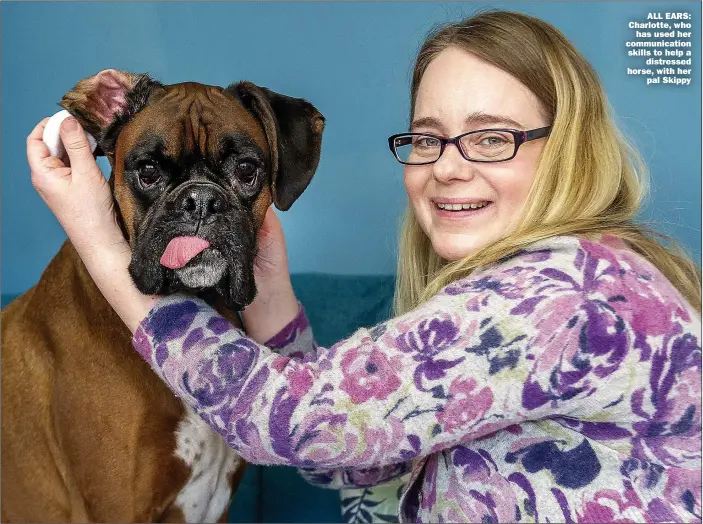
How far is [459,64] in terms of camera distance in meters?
1.80

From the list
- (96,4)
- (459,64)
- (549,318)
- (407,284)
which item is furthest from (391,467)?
(96,4)

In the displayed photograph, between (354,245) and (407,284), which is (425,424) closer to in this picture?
(407,284)

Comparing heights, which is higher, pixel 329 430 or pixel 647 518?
pixel 329 430

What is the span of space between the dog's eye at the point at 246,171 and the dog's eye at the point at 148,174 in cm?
19

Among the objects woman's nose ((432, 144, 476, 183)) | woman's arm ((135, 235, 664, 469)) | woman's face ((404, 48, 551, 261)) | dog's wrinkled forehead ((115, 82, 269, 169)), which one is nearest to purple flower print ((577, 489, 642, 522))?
woman's arm ((135, 235, 664, 469))

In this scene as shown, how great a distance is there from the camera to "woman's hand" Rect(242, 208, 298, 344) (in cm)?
219

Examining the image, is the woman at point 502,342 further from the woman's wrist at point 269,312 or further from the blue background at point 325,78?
the blue background at point 325,78

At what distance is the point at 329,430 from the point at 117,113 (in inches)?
37.7

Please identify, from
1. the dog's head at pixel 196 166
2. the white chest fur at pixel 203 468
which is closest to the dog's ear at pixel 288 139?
the dog's head at pixel 196 166

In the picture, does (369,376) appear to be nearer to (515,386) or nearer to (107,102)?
(515,386)

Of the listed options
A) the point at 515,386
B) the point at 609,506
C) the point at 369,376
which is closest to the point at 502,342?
the point at 515,386

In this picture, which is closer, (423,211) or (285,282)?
(423,211)

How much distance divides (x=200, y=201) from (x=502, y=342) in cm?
75

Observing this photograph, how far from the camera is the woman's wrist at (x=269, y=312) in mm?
2195
